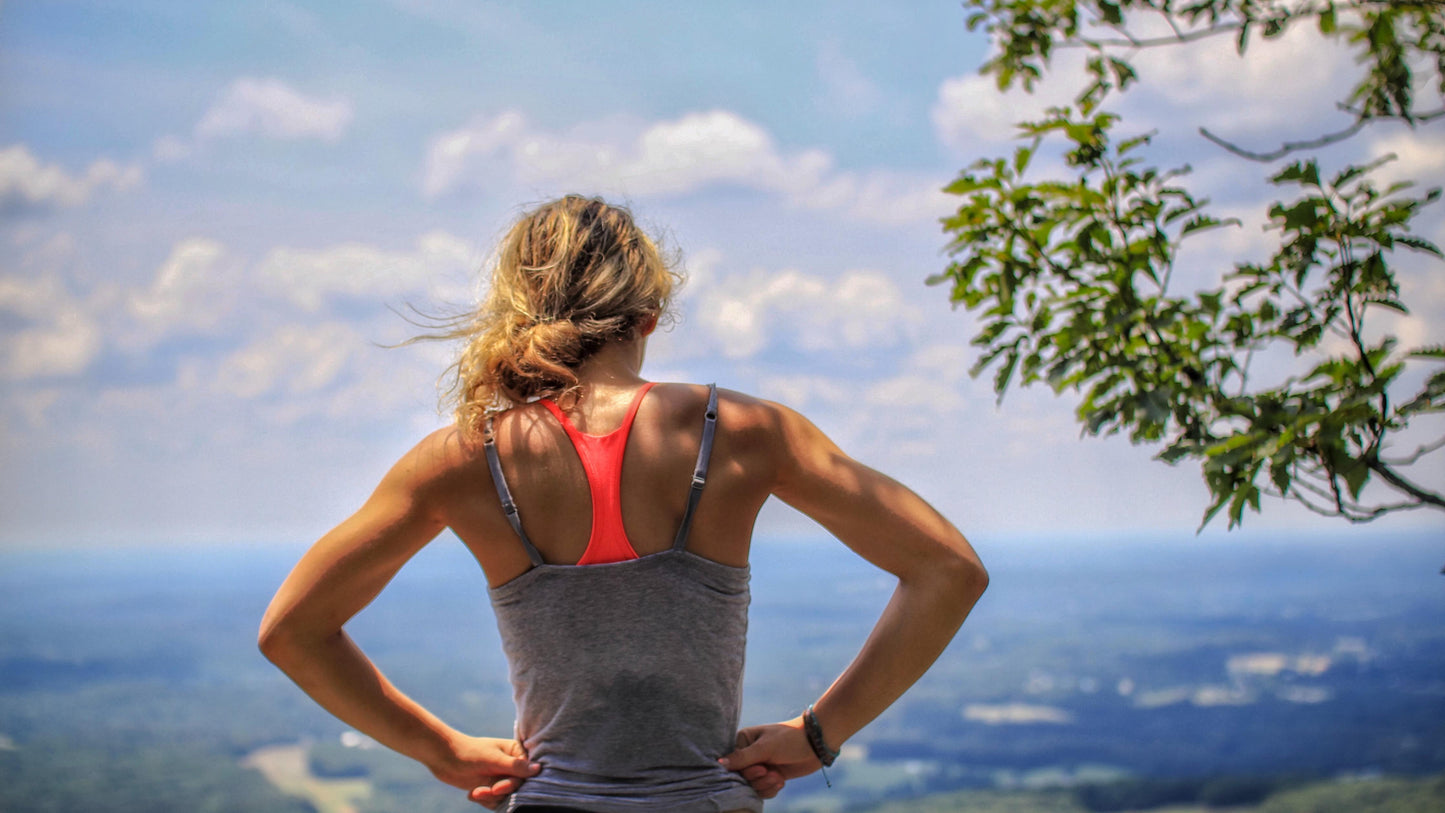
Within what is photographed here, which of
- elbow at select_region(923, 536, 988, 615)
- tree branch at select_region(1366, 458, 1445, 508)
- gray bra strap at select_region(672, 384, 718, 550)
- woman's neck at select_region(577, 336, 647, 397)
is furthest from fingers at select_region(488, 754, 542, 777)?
tree branch at select_region(1366, 458, 1445, 508)

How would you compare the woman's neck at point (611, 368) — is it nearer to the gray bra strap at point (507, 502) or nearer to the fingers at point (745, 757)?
the gray bra strap at point (507, 502)

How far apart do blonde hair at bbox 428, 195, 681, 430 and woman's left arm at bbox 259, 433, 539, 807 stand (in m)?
0.13

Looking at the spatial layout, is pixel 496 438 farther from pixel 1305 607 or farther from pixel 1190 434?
pixel 1305 607

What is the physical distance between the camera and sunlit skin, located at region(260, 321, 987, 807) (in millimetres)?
1283

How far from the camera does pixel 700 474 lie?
4.21 ft

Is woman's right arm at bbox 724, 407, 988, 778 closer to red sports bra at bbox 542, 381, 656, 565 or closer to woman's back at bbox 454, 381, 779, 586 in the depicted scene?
woman's back at bbox 454, 381, 779, 586

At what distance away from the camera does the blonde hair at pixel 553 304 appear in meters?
1.34

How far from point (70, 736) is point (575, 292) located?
34527mm

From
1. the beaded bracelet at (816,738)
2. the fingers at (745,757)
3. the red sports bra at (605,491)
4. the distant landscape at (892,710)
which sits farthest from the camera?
the distant landscape at (892,710)

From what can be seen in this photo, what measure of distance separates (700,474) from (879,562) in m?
0.34

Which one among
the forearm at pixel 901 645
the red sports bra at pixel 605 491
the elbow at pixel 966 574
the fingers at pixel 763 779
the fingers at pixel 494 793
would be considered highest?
the red sports bra at pixel 605 491

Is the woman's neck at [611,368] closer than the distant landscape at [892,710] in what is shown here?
Yes

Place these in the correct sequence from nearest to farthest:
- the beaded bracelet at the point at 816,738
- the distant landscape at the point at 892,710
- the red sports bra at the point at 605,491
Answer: the red sports bra at the point at 605,491, the beaded bracelet at the point at 816,738, the distant landscape at the point at 892,710

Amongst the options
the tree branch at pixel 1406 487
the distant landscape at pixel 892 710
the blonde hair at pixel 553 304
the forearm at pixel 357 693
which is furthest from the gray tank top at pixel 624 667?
the distant landscape at pixel 892 710
